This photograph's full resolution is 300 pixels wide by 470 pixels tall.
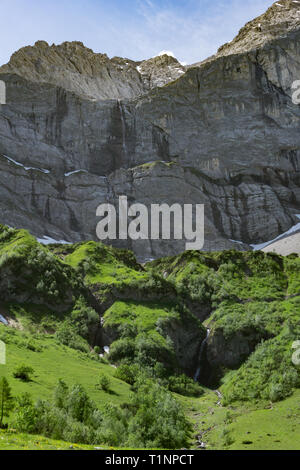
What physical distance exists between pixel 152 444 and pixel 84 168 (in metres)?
153

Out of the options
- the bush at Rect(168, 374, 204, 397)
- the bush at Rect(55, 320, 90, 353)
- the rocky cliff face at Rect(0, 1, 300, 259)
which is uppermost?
the rocky cliff face at Rect(0, 1, 300, 259)

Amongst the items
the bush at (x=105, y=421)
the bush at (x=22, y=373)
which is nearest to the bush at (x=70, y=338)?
the bush at (x=105, y=421)

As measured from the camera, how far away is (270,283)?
7762 centimetres

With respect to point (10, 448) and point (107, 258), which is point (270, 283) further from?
point (10, 448)

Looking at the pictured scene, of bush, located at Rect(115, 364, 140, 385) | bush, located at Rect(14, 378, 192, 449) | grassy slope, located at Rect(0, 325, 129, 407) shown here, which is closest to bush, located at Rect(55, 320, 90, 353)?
grassy slope, located at Rect(0, 325, 129, 407)

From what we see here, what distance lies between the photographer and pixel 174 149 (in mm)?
184250

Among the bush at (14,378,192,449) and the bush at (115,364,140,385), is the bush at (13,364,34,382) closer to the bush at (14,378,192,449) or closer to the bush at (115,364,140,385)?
the bush at (14,378,192,449)

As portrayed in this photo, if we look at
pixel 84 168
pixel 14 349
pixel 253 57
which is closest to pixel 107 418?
pixel 14 349

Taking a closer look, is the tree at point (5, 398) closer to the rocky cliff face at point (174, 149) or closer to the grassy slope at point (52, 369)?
the grassy slope at point (52, 369)

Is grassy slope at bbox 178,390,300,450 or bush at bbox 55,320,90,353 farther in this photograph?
bush at bbox 55,320,90,353

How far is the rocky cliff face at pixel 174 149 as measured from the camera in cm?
15825

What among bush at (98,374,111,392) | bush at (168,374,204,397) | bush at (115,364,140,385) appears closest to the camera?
bush at (98,374,111,392)

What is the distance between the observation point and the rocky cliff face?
158250 mm

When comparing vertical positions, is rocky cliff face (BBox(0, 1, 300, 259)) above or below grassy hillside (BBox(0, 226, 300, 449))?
above
